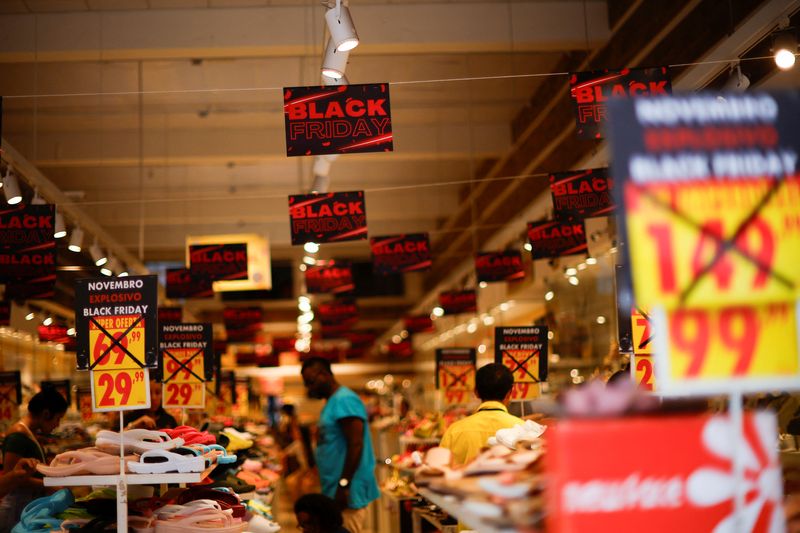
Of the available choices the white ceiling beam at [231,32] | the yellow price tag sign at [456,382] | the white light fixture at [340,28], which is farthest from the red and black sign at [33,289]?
the white light fixture at [340,28]

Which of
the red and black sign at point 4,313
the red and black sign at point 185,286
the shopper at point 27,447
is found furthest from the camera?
the red and black sign at point 185,286

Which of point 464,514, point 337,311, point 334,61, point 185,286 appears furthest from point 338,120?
point 337,311

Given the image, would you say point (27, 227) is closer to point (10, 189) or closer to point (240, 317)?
point (10, 189)

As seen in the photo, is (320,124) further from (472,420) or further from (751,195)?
(751,195)

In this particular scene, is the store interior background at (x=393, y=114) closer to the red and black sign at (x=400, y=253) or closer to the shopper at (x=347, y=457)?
the red and black sign at (x=400, y=253)

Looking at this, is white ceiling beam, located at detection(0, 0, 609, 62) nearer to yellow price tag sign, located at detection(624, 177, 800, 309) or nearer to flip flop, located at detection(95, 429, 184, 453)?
flip flop, located at detection(95, 429, 184, 453)

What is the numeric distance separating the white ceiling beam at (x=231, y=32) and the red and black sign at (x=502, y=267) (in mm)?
4477

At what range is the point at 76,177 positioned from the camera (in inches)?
687

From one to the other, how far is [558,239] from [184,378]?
16.5 feet

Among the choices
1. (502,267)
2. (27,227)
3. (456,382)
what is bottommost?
(456,382)

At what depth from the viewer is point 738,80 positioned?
7.85m

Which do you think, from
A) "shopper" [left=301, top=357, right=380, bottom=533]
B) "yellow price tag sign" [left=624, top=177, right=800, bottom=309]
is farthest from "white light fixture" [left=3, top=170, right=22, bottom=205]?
A: "yellow price tag sign" [left=624, top=177, right=800, bottom=309]

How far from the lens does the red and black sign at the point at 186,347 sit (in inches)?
358

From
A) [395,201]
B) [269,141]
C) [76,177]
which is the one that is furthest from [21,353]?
[395,201]
